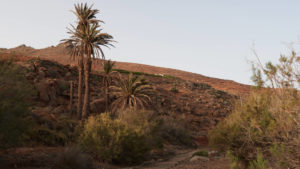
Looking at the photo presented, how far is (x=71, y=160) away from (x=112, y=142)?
12.2ft

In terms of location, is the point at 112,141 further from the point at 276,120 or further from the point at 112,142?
the point at 276,120

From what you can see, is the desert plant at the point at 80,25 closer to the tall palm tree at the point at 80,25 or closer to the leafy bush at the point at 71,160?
the tall palm tree at the point at 80,25

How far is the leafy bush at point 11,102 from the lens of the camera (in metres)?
11.6

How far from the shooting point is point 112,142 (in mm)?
17406

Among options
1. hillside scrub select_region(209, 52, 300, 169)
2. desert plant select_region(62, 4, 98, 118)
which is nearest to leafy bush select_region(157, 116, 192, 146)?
desert plant select_region(62, 4, 98, 118)

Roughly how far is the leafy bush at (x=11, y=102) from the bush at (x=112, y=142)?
5.28 meters

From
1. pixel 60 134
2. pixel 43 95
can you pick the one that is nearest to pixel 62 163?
pixel 60 134

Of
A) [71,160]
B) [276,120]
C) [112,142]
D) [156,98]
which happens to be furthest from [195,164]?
[156,98]

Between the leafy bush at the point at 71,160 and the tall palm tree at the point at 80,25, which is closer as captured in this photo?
the leafy bush at the point at 71,160

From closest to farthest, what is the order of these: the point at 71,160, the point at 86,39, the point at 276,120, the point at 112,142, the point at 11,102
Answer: the point at 276,120
the point at 11,102
the point at 71,160
the point at 112,142
the point at 86,39

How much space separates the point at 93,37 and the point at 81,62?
110 inches

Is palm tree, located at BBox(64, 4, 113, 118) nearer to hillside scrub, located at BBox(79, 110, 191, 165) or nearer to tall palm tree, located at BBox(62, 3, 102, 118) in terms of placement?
tall palm tree, located at BBox(62, 3, 102, 118)

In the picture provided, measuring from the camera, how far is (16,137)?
40.4 ft

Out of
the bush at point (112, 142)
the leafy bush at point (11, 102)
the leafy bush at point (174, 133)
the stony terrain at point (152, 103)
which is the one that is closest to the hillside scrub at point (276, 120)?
the stony terrain at point (152, 103)
